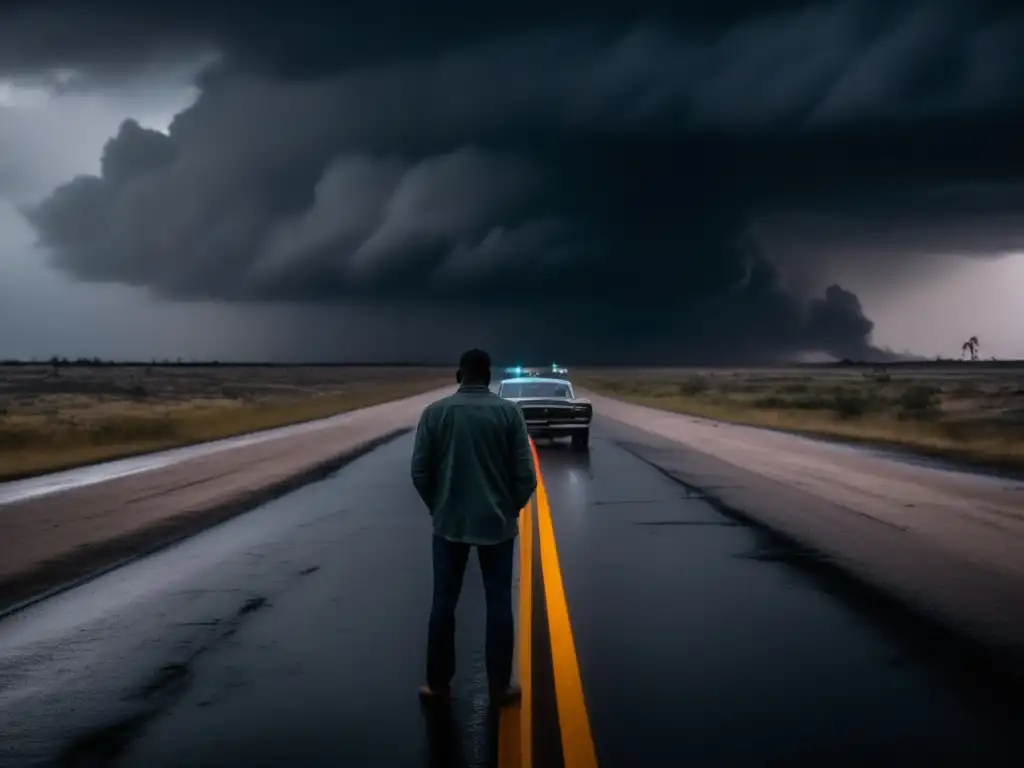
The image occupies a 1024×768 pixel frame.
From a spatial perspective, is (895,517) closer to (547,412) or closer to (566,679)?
(566,679)

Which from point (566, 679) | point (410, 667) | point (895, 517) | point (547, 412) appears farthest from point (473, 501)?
point (547, 412)

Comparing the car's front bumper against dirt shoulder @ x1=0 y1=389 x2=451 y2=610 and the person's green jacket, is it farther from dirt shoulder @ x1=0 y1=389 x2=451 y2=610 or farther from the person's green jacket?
the person's green jacket

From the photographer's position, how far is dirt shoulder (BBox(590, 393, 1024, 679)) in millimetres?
9211

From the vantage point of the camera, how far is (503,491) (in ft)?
21.0

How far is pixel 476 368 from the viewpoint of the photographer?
21.8 feet


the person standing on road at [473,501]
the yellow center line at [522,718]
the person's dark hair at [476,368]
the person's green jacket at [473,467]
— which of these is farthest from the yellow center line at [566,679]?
the person's dark hair at [476,368]

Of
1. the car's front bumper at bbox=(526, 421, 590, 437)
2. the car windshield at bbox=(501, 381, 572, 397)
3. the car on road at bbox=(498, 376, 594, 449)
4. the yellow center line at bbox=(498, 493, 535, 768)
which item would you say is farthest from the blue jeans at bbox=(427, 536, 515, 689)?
the car windshield at bbox=(501, 381, 572, 397)

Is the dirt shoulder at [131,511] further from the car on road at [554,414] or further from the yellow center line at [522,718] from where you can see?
the yellow center line at [522,718]

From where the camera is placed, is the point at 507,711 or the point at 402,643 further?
the point at 402,643

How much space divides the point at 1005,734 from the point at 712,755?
1.57m

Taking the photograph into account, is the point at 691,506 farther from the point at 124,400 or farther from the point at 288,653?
the point at 124,400

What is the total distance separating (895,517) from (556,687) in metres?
9.26

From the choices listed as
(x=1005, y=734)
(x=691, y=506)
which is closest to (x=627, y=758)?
(x=1005, y=734)

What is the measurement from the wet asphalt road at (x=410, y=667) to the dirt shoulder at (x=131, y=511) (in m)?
0.72
